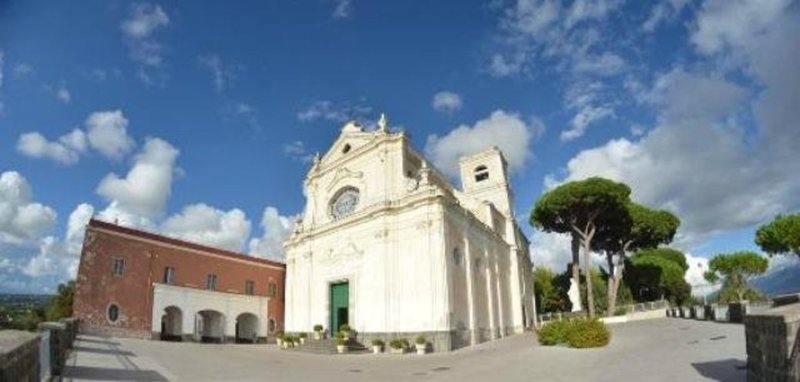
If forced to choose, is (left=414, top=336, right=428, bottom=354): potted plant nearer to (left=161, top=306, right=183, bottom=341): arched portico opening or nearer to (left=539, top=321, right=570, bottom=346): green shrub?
(left=539, top=321, right=570, bottom=346): green shrub

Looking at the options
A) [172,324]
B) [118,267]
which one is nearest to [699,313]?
[172,324]

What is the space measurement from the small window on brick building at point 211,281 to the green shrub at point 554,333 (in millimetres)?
25237

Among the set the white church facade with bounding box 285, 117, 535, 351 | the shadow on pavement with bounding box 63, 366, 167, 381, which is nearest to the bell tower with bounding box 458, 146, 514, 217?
the white church facade with bounding box 285, 117, 535, 351

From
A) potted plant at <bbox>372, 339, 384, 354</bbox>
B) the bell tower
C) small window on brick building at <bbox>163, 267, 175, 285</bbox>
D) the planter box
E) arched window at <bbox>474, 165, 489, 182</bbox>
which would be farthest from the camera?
arched window at <bbox>474, 165, 489, 182</bbox>

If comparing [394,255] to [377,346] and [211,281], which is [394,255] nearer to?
[377,346]

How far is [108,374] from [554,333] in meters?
13.7

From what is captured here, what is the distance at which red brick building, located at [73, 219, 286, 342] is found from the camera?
29297 mm

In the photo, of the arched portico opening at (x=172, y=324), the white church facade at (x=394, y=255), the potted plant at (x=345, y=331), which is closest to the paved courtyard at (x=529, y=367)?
the potted plant at (x=345, y=331)

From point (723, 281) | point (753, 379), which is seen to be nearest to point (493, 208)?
point (753, 379)

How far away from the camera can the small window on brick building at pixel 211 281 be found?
3634cm

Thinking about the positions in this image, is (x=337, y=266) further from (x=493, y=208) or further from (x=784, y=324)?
(x=784, y=324)

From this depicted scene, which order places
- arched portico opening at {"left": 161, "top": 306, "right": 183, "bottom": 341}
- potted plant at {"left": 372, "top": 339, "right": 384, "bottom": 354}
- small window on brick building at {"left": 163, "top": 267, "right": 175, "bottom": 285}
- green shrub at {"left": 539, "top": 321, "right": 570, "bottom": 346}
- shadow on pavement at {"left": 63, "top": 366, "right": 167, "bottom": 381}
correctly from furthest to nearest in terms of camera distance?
arched portico opening at {"left": 161, "top": 306, "right": 183, "bottom": 341}, small window on brick building at {"left": 163, "top": 267, "right": 175, "bottom": 285}, potted plant at {"left": 372, "top": 339, "right": 384, "bottom": 354}, green shrub at {"left": 539, "top": 321, "right": 570, "bottom": 346}, shadow on pavement at {"left": 63, "top": 366, "right": 167, "bottom": 381}

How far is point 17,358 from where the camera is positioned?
518 cm

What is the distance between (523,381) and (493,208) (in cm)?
2743
